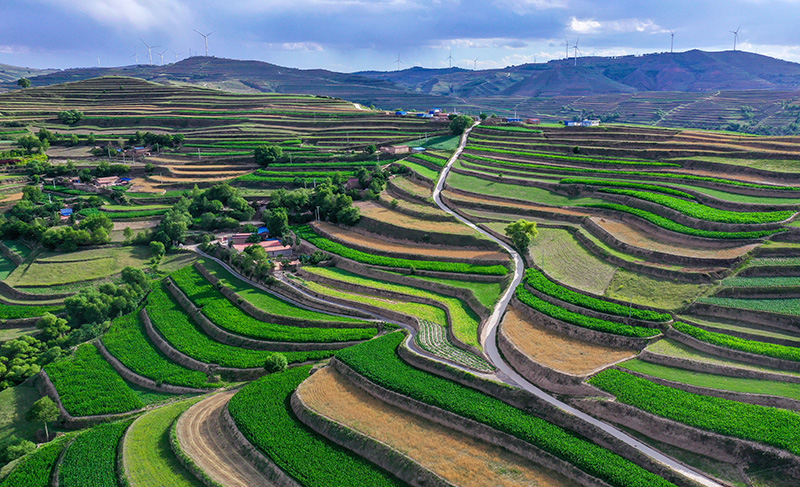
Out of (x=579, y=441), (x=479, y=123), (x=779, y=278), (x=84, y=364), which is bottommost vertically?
(x=84, y=364)

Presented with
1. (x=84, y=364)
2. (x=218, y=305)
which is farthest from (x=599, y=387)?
(x=84, y=364)

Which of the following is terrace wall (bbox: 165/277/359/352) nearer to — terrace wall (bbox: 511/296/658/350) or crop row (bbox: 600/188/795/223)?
terrace wall (bbox: 511/296/658/350)

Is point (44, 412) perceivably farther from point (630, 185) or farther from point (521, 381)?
point (630, 185)

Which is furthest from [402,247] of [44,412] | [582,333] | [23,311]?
[23,311]

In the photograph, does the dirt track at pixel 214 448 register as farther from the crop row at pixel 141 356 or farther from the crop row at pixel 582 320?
the crop row at pixel 582 320

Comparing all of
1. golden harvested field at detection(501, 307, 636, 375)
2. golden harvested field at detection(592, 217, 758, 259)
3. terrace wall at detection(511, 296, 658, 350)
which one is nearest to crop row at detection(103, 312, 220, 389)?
golden harvested field at detection(501, 307, 636, 375)

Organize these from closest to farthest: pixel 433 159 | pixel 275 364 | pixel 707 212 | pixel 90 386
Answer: pixel 275 364 < pixel 90 386 < pixel 707 212 < pixel 433 159

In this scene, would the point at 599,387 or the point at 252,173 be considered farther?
the point at 252,173

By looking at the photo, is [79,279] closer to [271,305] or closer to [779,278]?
[271,305]
